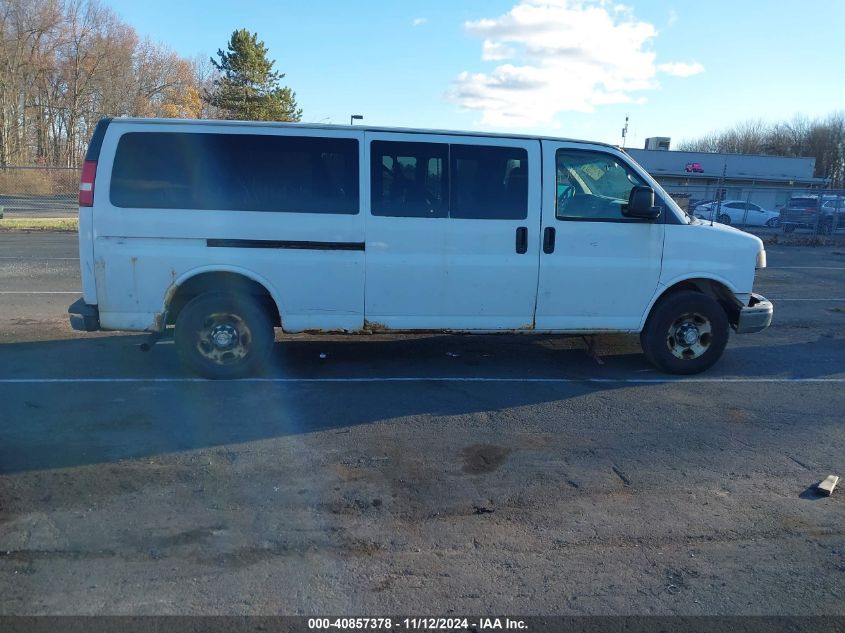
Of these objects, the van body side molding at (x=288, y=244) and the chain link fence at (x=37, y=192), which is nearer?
the van body side molding at (x=288, y=244)

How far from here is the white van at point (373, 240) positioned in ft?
21.5

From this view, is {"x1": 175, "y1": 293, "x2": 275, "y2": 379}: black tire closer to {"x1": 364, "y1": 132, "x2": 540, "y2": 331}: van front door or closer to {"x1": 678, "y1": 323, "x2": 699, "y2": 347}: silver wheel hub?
{"x1": 364, "y1": 132, "x2": 540, "y2": 331}: van front door

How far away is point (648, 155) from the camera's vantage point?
53031 millimetres

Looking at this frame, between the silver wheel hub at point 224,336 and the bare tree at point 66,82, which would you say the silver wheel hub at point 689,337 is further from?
the bare tree at point 66,82

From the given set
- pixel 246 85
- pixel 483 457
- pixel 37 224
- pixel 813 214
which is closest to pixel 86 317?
pixel 483 457

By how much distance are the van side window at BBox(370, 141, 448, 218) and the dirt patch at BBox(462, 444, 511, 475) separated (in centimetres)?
242

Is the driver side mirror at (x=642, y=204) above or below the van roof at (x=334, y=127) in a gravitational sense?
below

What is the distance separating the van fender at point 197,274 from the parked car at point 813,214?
2643 centimetres

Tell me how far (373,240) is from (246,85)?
4415 cm

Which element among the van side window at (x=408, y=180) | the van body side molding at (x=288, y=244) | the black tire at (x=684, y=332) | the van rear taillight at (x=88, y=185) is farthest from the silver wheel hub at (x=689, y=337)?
the van rear taillight at (x=88, y=185)

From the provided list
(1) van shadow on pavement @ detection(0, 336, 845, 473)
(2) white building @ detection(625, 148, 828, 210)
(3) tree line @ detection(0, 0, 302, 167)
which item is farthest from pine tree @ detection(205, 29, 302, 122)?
(1) van shadow on pavement @ detection(0, 336, 845, 473)

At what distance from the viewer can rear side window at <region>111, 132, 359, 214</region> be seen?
6.51 meters

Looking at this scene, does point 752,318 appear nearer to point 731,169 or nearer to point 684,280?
point 684,280

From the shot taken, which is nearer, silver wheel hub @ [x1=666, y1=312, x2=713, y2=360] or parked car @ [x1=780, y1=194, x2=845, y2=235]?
silver wheel hub @ [x1=666, y1=312, x2=713, y2=360]
